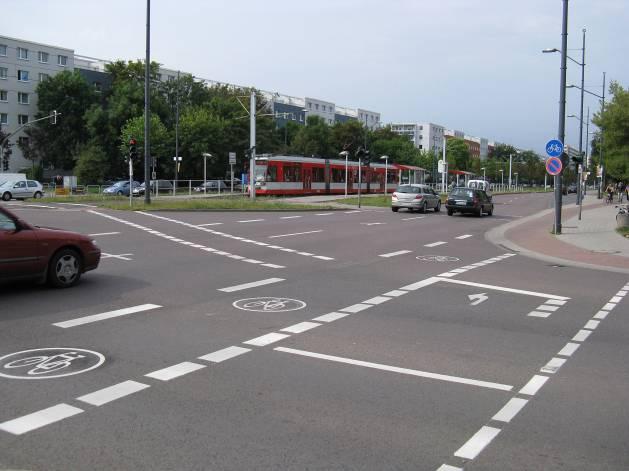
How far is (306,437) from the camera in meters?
4.34

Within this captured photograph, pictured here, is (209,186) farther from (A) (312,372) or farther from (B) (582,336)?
(A) (312,372)

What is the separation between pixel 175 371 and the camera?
576cm

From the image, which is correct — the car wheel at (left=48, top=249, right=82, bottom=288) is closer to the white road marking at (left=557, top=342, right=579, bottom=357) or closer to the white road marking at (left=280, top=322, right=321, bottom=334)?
the white road marking at (left=280, top=322, right=321, bottom=334)

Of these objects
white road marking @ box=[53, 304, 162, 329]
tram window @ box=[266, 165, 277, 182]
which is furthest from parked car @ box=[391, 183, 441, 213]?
white road marking @ box=[53, 304, 162, 329]

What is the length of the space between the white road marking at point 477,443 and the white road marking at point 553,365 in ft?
5.81

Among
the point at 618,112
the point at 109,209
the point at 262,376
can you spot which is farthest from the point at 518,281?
the point at 109,209

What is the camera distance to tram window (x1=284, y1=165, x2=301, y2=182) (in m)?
49.2

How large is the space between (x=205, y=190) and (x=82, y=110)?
94.2 ft

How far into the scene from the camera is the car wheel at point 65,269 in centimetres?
966

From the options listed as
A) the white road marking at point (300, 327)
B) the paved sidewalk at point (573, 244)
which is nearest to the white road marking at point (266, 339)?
the white road marking at point (300, 327)

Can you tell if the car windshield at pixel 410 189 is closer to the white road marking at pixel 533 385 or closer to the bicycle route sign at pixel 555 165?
the bicycle route sign at pixel 555 165

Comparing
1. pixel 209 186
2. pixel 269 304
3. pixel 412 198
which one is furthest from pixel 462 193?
pixel 209 186

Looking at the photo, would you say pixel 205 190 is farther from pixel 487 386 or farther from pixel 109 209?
pixel 487 386

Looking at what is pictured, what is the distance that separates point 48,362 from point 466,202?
30.3 metres
